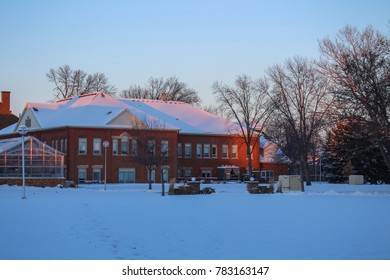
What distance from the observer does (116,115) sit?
2613 inches

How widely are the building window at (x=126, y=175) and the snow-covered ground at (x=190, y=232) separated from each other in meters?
39.0

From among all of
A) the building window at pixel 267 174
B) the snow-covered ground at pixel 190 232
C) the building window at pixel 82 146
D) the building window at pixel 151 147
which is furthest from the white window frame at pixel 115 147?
the snow-covered ground at pixel 190 232

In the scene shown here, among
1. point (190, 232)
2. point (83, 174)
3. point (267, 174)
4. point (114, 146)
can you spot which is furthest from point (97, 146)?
point (190, 232)

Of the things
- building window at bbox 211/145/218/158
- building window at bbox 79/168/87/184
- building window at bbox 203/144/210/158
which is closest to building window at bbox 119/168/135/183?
building window at bbox 79/168/87/184

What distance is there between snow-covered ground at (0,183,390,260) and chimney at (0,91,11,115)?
65.3 meters

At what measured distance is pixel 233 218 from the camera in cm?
2380

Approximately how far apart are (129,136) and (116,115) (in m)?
2.56

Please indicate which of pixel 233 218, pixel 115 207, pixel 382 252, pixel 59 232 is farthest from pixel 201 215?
pixel 382 252

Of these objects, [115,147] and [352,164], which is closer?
[352,164]

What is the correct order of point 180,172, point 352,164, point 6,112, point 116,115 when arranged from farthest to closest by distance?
point 6,112 < point 180,172 < point 352,164 < point 116,115

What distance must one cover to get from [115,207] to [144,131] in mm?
29689

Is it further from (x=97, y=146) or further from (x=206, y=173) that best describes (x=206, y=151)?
(x=97, y=146)

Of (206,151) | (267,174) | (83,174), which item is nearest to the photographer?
(83,174)

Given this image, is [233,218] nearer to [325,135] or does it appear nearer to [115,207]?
[115,207]
